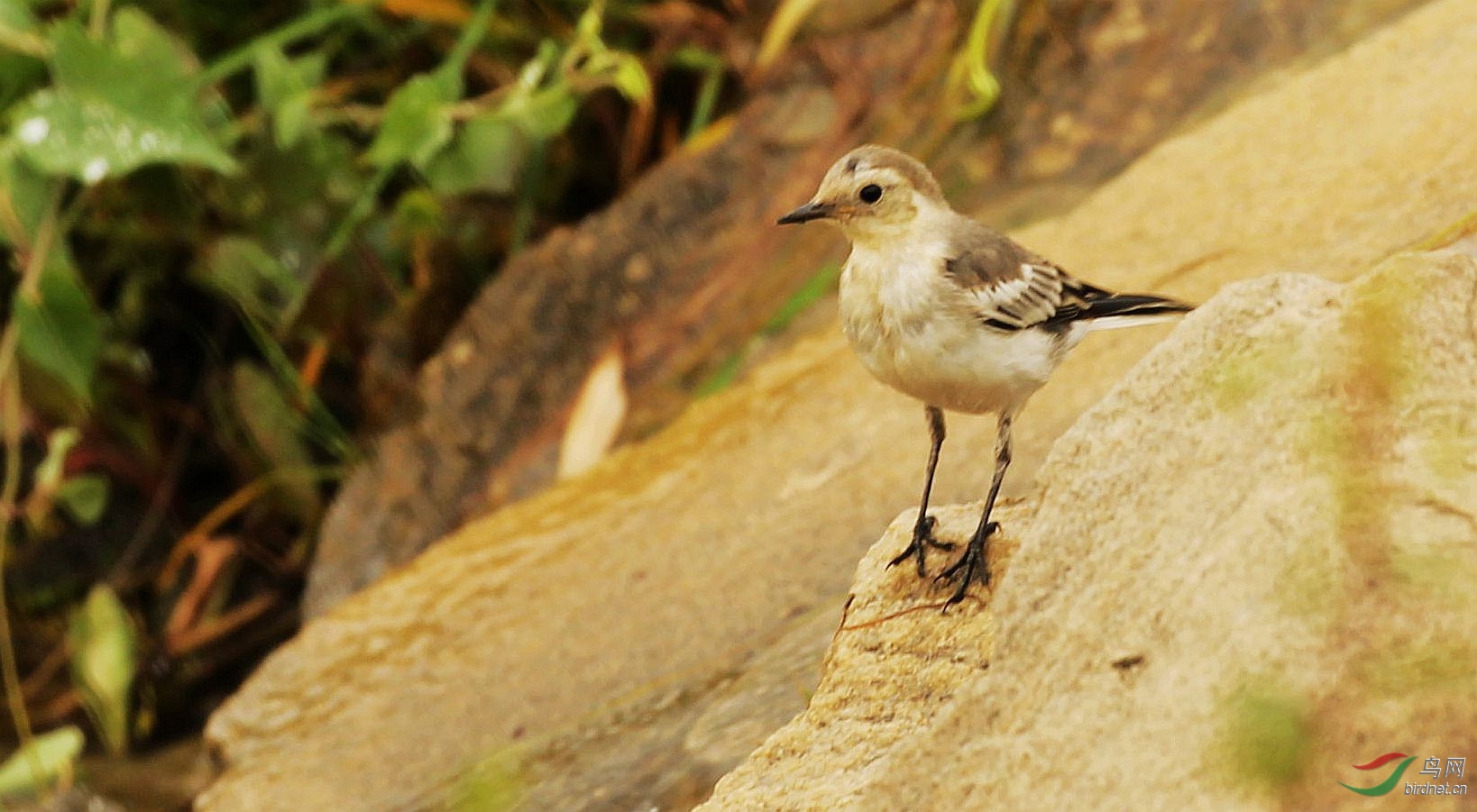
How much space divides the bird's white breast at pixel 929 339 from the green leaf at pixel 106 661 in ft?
12.5

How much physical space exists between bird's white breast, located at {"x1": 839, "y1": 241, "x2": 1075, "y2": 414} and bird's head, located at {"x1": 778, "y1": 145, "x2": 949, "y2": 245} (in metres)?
0.09

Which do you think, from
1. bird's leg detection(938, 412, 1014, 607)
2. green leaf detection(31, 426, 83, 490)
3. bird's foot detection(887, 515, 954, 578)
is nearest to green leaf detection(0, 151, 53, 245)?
green leaf detection(31, 426, 83, 490)

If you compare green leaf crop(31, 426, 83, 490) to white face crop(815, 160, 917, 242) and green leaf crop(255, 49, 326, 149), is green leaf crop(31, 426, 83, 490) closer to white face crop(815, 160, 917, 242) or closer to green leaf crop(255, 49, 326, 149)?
green leaf crop(255, 49, 326, 149)

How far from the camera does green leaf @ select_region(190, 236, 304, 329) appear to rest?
21.2 feet

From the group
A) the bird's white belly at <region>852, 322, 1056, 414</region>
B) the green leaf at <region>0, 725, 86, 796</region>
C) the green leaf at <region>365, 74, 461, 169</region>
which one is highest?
the green leaf at <region>365, 74, 461, 169</region>

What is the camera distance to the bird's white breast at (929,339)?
11.4 ft

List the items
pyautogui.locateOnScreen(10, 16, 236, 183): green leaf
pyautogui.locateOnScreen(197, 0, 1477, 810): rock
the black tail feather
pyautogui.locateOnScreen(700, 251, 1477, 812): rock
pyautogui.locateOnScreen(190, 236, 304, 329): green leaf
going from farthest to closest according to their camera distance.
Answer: pyautogui.locateOnScreen(190, 236, 304, 329): green leaf
pyautogui.locateOnScreen(10, 16, 236, 183): green leaf
pyautogui.locateOnScreen(197, 0, 1477, 810): rock
the black tail feather
pyautogui.locateOnScreen(700, 251, 1477, 812): rock

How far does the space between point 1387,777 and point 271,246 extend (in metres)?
5.43

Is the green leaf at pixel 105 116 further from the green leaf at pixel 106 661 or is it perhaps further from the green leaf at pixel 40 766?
the green leaf at pixel 40 766

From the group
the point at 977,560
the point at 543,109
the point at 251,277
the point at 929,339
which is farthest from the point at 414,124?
the point at 977,560

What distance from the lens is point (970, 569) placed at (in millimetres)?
3299

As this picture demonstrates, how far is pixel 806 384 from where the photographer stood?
5.36m

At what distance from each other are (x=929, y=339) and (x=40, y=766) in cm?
366

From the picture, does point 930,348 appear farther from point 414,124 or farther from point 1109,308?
point 414,124
